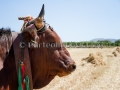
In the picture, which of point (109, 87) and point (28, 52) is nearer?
point (28, 52)

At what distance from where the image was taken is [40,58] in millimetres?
2623

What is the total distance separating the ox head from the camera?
2.62 m

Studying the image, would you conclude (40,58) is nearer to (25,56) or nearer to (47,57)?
(47,57)

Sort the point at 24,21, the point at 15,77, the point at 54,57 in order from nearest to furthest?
the point at 15,77 < the point at 54,57 < the point at 24,21

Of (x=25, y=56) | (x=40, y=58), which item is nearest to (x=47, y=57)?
(x=40, y=58)

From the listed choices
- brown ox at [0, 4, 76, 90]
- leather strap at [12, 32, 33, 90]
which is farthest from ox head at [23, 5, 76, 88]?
leather strap at [12, 32, 33, 90]

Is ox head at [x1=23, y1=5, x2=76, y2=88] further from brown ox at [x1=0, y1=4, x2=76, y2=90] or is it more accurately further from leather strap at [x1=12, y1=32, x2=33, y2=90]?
leather strap at [x1=12, y1=32, x2=33, y2=90]

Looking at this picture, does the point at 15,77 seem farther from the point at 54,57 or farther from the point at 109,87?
the point at 109,87

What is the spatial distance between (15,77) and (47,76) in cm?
51

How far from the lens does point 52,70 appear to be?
2.73 m

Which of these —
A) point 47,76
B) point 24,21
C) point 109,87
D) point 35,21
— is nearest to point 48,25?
point 35,21

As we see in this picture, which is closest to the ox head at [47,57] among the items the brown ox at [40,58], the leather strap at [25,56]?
the brown ox at [40,58]

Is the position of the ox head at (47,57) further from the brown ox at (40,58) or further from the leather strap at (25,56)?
the leather strap at (25,56)

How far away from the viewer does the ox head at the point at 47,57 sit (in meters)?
2.62
